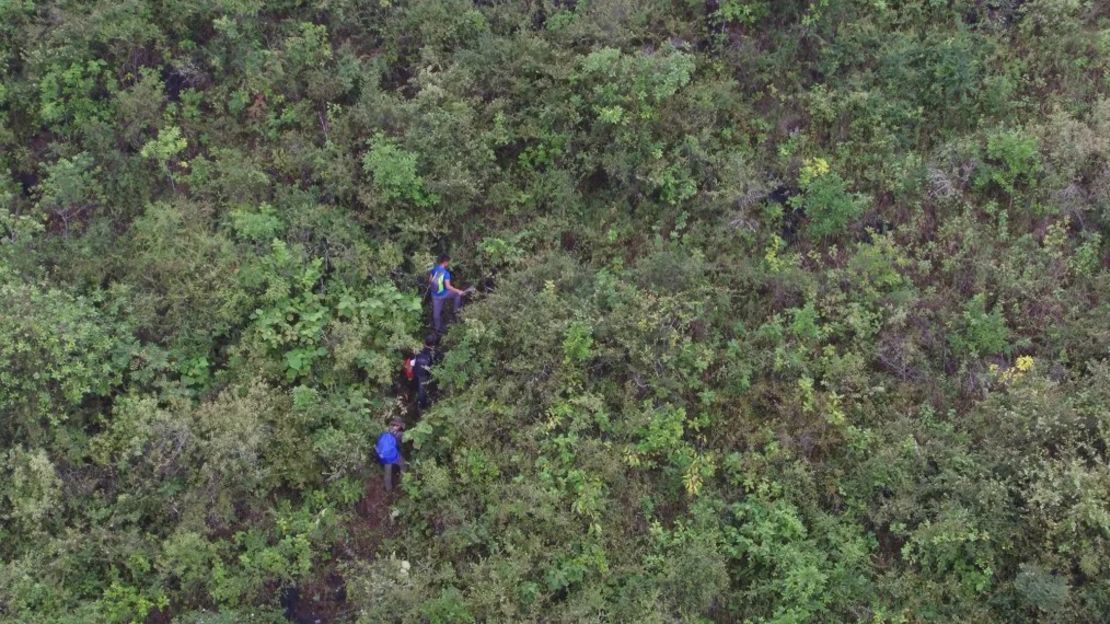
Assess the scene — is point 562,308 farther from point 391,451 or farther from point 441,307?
point 391,451

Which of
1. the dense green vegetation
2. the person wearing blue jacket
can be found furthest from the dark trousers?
the person wearing blue jacket

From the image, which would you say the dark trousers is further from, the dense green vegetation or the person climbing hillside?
the dense green vegetation

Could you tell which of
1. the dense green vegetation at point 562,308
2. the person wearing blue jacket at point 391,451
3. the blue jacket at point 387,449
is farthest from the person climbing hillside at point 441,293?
the blue jacket at point 387,449

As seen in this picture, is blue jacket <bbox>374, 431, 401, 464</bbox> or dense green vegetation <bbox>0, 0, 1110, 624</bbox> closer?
dense green vegetation <bbox>0, 0, 1110, 624</bbox>

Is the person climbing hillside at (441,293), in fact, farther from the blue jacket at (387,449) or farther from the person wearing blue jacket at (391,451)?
the blue jacket at (387,449)

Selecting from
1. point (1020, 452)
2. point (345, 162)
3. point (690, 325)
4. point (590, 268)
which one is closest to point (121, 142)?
point (345, 162)

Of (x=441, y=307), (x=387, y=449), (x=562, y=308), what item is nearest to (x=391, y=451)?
(x=387, y=449)

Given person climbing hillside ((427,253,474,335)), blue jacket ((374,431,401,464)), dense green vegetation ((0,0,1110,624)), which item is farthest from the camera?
person climbing hillside ((427,253,474,335))
